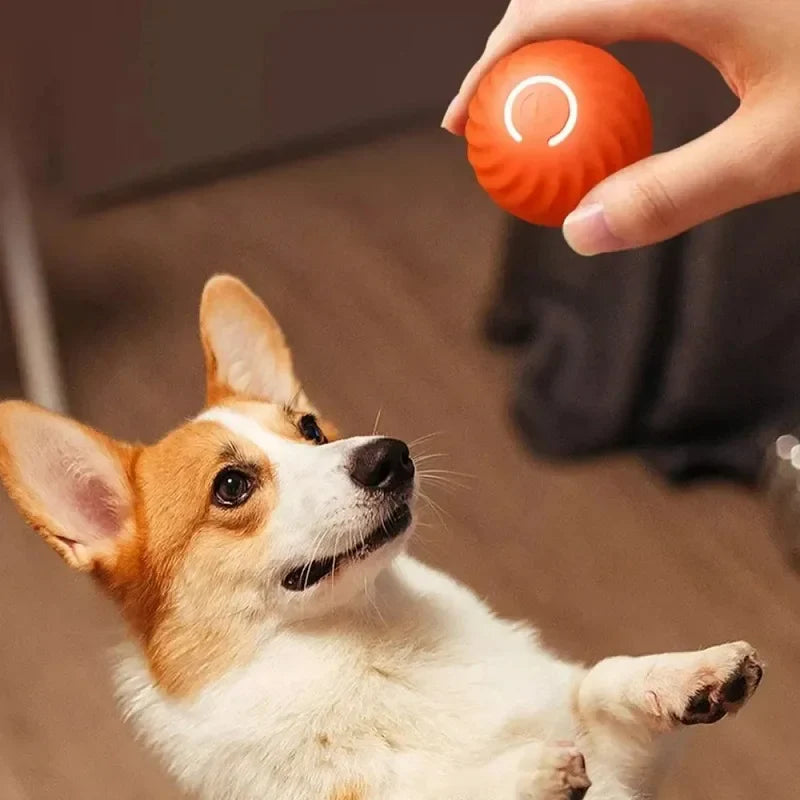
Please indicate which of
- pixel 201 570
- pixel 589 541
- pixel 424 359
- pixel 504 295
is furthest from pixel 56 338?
pixel 201 570

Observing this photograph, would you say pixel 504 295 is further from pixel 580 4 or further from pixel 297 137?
pixel 580 4

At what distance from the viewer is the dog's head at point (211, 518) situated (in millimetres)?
1159

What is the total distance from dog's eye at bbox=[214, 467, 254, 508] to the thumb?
462mm

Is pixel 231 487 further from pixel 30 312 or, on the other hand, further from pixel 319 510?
pixel 30 312

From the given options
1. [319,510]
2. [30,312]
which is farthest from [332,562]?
[30,312]

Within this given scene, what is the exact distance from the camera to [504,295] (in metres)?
2.51

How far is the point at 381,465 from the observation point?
3.83ft

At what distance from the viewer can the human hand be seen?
37.9 inches

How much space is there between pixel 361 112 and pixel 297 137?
0.20 meters

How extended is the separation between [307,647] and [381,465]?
0.21 meters

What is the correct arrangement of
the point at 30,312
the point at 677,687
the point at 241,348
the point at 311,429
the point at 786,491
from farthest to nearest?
the point at 30,312
the point at 786,491
the point at 241,348
the point at 311,429
the point at 677,687

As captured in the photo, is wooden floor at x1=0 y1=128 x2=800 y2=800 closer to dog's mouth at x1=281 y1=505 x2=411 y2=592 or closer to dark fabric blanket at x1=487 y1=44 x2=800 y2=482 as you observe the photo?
dark fabric blanket at x1=487 y1=44 x2=800 y2=482

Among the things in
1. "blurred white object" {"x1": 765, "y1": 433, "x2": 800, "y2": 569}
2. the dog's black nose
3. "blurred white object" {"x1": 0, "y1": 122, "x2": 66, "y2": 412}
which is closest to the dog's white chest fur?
the dog's black nose

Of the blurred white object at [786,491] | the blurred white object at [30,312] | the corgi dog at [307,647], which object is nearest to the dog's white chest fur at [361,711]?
the corgi dog at [307,647]
